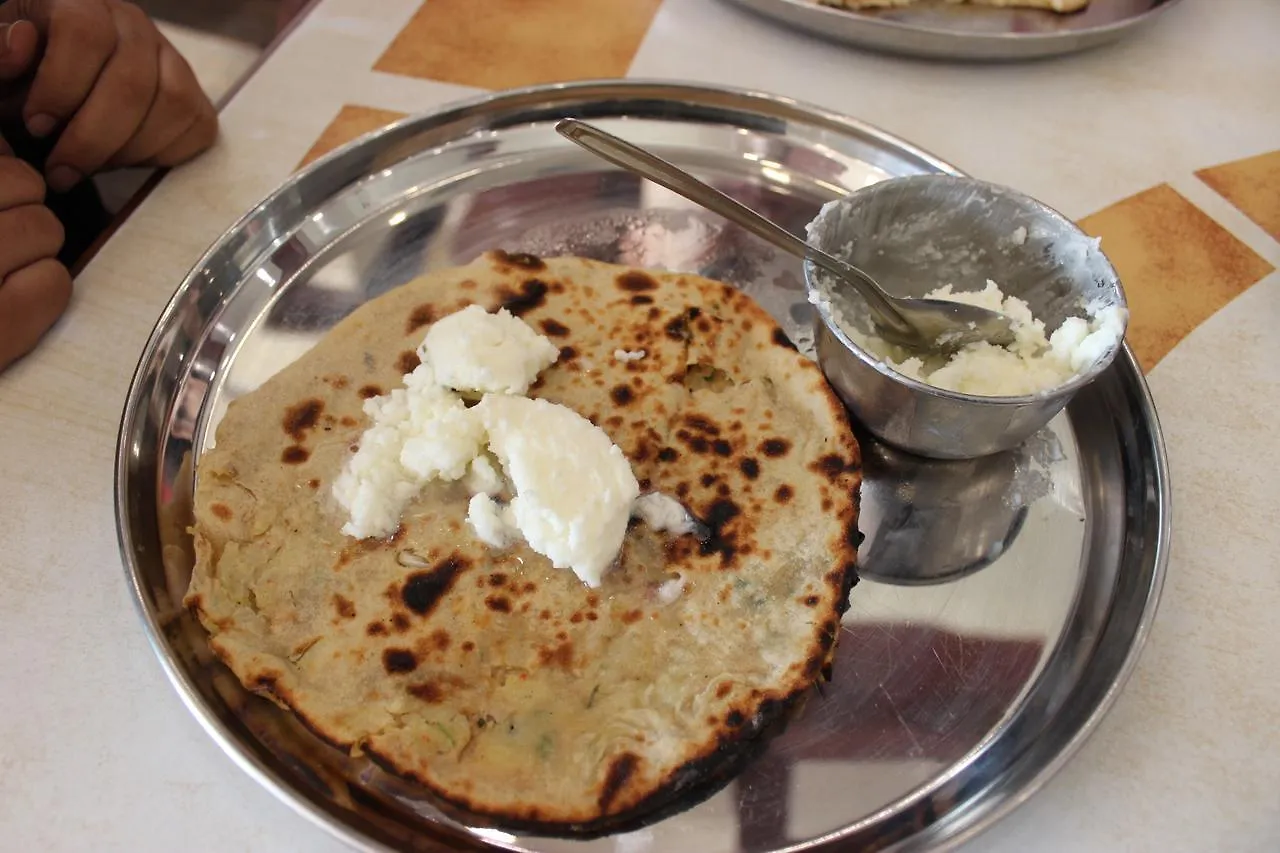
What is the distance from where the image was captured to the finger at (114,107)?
1.60 m

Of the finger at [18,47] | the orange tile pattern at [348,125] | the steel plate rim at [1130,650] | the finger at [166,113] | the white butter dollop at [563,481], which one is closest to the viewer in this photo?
the steel plate rim at [1130,650]

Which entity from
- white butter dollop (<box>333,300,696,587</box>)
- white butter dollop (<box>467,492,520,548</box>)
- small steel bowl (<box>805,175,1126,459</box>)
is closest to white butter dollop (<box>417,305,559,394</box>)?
white butter dollop (<box>333,300,696,587</box>)

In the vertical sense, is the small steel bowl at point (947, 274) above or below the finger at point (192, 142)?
above

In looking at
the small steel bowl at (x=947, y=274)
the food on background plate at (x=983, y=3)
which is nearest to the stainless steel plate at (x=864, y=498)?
the small steel bowl at (x=947, y=274)

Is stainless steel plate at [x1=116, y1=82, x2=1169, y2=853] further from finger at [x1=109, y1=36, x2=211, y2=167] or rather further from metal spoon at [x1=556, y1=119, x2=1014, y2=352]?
finger at [x1=109, y1=36, x2=211, y2=167]

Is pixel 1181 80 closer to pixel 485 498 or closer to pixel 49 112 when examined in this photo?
pixel 485 498

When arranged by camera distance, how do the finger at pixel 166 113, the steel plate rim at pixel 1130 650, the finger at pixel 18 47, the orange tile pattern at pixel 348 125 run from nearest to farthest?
1. the steel plate rim at pixel 1130 650
2. the finger at pixel 18 47
3. the finger at pixel 166 113
4. the orange tile pattern at pixel 348 125

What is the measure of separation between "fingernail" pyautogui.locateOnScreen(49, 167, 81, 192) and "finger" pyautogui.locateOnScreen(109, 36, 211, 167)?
71mm

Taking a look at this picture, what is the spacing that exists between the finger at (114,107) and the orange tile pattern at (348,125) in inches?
11.9

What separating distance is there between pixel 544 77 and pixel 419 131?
398 mm

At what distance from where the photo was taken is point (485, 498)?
3.90 feet

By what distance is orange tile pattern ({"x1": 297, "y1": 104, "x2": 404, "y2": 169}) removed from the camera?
1809 mm

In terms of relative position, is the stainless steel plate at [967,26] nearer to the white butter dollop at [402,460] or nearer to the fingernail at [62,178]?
the white butter dollop at [402,460]

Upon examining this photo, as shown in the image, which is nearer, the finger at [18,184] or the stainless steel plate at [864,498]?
the stainless steel plate at [864,498]
